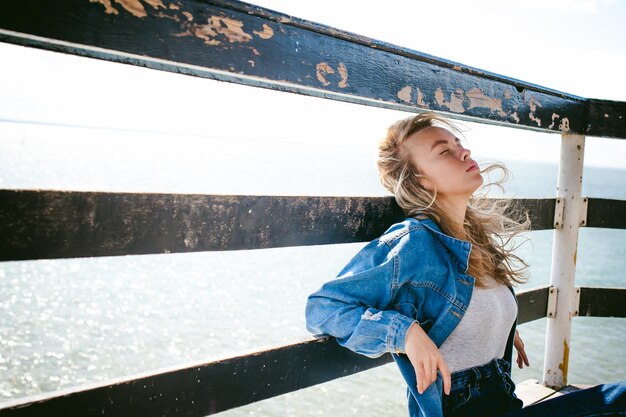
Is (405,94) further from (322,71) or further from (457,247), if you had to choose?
(457,247)

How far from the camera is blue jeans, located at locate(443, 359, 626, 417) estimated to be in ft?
Answer: 4.27

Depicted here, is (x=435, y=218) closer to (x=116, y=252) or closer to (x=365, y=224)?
(x=365, y=224)

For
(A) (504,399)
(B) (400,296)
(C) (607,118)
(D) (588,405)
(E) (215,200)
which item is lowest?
(A) (504,399)

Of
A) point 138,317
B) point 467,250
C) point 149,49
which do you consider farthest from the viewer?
point 138,317

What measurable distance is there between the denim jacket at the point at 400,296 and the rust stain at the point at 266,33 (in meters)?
0.68

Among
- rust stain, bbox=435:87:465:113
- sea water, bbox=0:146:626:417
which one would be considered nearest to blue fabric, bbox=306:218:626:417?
rust stain, bbox=435:87:465:113

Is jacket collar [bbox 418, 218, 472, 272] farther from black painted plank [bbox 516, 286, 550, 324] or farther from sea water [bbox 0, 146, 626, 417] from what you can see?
sea water [bbox 0, 146, 626, 417]

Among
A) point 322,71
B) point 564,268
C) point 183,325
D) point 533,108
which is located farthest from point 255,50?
point 183,325

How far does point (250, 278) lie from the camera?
22.0 meters

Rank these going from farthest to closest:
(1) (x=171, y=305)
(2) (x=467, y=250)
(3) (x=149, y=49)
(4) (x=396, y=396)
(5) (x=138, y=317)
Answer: (1) (x=171, y=305)
(5) (x=138, y=317)
(4) (x=396, y=396)
(2) (x=467, y=250)
(3) (x=149, y=49)

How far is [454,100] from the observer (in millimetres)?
1818

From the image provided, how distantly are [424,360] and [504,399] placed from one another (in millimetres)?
500

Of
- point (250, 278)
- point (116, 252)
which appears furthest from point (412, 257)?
point (250, 278)

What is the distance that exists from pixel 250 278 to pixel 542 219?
20.1 metres
